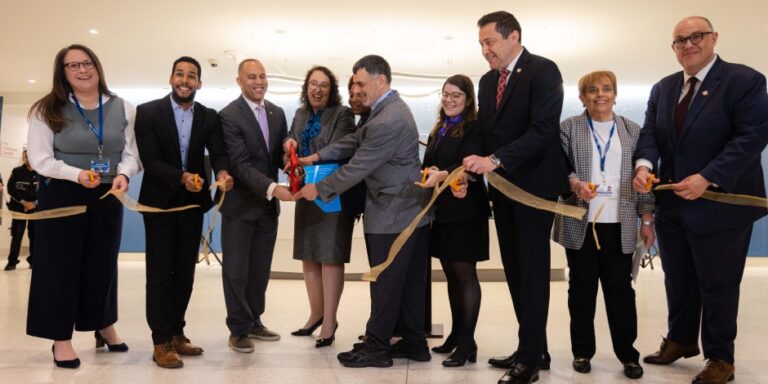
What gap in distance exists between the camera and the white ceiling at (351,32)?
7059mm

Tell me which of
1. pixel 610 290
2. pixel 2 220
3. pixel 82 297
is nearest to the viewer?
A: pixel 610 290

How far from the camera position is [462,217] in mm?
3389

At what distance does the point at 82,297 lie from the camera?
3.51 meters

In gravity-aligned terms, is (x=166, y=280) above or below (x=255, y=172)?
below

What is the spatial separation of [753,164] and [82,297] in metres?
3.50

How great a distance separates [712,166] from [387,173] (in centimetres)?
154

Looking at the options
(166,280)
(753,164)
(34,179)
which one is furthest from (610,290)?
(34,179)

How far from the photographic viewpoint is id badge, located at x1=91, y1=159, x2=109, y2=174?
3379 millimetres

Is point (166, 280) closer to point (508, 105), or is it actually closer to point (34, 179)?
point (508, 105)

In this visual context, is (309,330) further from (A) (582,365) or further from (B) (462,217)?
(A) (582,365)

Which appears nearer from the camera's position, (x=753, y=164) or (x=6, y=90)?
(x=753, y=164)

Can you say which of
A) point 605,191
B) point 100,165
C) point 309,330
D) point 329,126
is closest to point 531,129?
point 605,191

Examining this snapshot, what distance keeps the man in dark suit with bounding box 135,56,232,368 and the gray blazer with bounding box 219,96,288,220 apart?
0.30ft

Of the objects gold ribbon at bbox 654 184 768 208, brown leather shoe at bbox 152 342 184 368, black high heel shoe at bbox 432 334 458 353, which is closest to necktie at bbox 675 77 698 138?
gold ribbon at bbox 654 184 768 208
